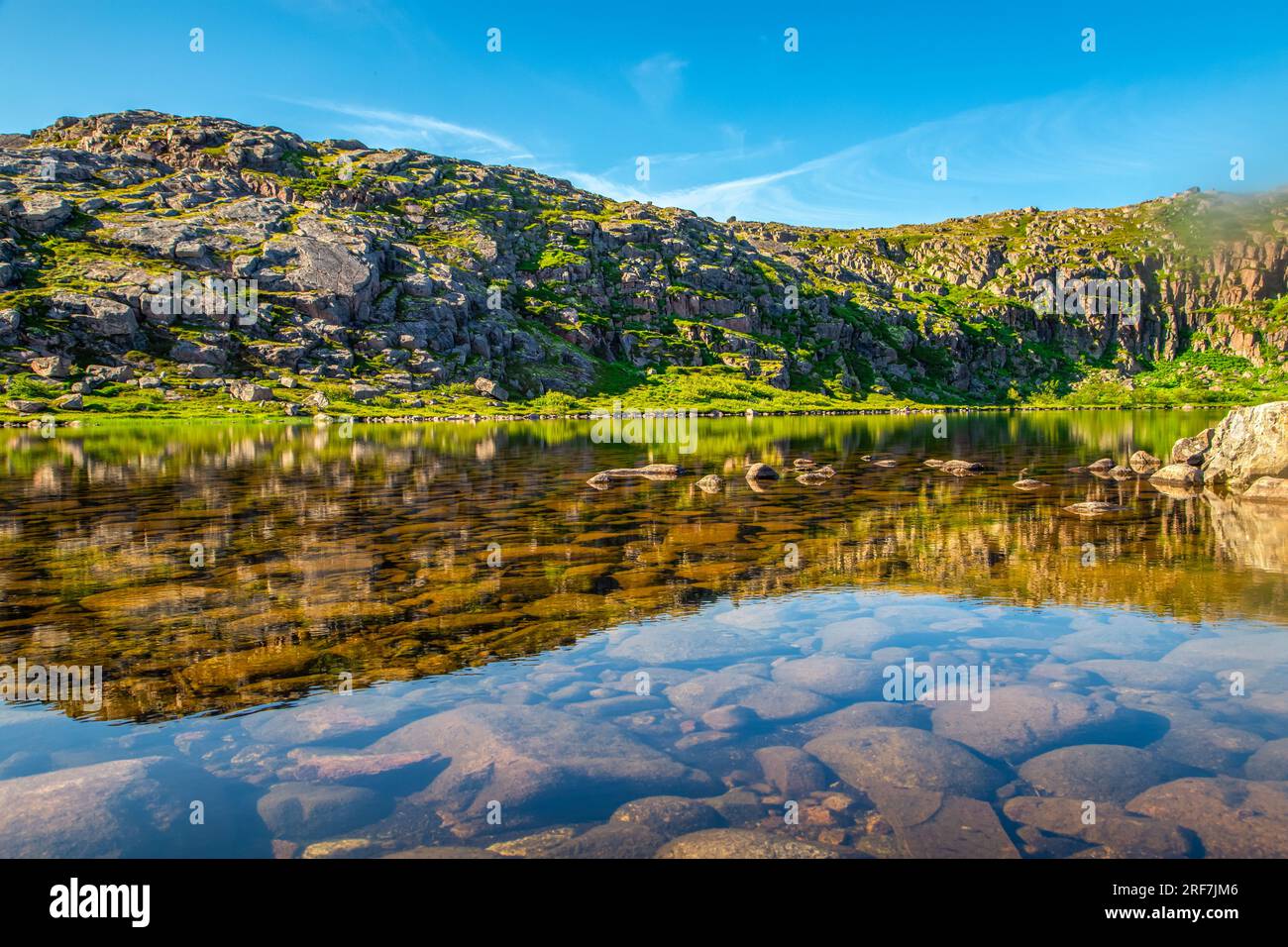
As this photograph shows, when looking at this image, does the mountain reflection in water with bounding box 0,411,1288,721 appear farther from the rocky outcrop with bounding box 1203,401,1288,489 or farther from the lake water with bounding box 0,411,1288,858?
the rocky outcrop with bounding box 1203,401,1288,489

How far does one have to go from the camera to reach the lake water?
8742 mm

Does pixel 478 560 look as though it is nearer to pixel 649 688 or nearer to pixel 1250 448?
pixel 649 688

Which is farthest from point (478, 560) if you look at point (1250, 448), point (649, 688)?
point (1250, 448)

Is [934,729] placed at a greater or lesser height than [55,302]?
lesser

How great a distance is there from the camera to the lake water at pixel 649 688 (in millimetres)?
8742

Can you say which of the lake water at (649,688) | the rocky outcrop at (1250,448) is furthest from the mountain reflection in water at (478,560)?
the rocky outcrop at (1250,448)

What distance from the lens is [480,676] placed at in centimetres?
1355

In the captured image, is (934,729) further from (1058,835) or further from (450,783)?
(450,783)

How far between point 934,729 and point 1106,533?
1995cm

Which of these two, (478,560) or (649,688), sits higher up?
(478,560)

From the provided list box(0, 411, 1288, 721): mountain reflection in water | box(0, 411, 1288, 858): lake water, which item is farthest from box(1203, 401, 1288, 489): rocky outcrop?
box(0, 411, 1288, 858): lake water

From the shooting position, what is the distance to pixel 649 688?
13.1 m

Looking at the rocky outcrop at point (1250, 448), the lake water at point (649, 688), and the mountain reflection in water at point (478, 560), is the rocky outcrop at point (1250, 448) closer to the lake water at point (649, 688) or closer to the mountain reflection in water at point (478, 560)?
the mountain reflection in water at point (478, 560)
